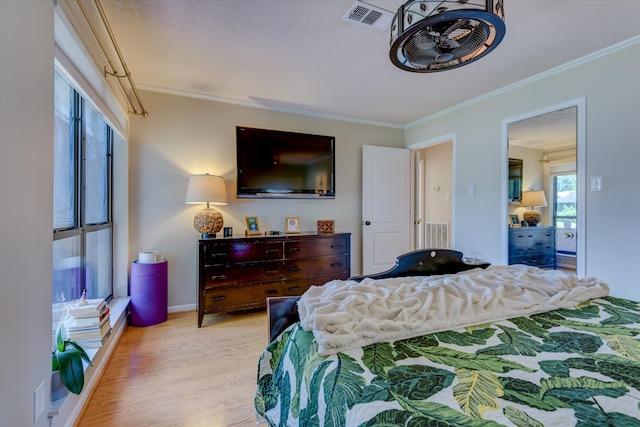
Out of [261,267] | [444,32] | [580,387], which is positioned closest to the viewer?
[580,387]

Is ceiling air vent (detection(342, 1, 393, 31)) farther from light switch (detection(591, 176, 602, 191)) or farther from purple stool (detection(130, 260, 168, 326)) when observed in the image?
purple stool (detection(130, 260, 168, 326))

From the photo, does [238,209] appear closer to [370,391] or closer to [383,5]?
[383,5]

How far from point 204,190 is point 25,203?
6.19 feet

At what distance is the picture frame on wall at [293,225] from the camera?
3.63 metres

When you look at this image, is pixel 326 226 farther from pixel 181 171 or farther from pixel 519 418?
pixel 519 418

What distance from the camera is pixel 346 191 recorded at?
13.8ft

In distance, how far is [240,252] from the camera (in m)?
3.03

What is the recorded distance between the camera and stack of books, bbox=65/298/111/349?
1.83 metres

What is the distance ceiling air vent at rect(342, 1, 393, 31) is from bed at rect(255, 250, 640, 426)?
1694 mm

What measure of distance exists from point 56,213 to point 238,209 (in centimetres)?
187

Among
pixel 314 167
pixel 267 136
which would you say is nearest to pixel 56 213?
pixel 267 136

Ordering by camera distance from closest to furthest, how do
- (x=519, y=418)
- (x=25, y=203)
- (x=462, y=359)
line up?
(x=519, y=418) → (x=462, y=359) → (x=25, y=203)

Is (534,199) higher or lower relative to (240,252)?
higher

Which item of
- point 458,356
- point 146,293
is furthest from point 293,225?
point 458,356
